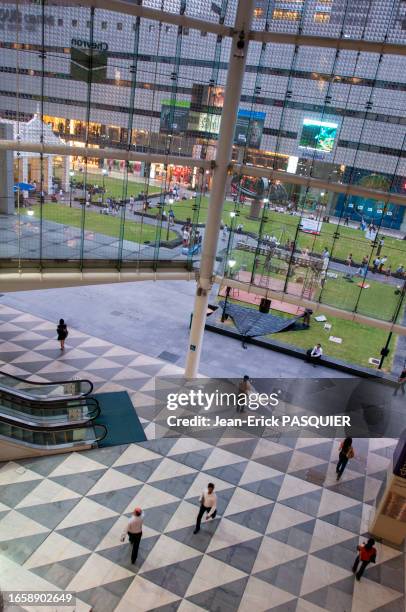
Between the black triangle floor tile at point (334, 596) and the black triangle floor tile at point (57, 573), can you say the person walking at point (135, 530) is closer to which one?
the black triangle floor tile at point (57, 573)

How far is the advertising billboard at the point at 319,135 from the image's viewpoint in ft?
41.4

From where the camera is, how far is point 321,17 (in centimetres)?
1173

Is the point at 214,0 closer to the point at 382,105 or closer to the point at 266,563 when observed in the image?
the point at 382,105

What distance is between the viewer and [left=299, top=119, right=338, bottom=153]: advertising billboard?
12.6 metres

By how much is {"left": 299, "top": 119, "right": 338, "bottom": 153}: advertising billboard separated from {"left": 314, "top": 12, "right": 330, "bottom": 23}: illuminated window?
2.32 m

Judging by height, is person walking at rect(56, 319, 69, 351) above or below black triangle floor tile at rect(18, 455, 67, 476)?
above

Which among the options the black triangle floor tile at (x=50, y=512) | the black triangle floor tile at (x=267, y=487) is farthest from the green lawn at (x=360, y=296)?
the black triangle floor tile at (x=50, y=512)

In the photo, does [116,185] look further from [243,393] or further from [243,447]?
[243,447]

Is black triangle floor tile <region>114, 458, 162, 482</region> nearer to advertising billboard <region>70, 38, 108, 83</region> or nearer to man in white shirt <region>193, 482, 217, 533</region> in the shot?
man in white shirt <region>193, 482, 217, 533</region>

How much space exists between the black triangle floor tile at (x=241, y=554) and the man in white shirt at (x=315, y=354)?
8.10 meters

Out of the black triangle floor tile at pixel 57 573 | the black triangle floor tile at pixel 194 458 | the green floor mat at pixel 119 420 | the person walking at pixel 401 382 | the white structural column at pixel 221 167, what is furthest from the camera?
the person walking at pixel 401 382

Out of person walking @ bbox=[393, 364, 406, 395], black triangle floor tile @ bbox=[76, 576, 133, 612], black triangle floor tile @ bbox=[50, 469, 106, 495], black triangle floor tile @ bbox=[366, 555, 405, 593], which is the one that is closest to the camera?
black triangle floor tile @ bbox=[76, 576, 133, 612]

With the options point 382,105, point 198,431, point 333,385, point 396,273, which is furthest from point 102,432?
point 382,105

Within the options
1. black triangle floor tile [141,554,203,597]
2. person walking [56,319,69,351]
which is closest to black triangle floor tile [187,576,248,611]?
black triangle floor tile [141,554,203,597]
